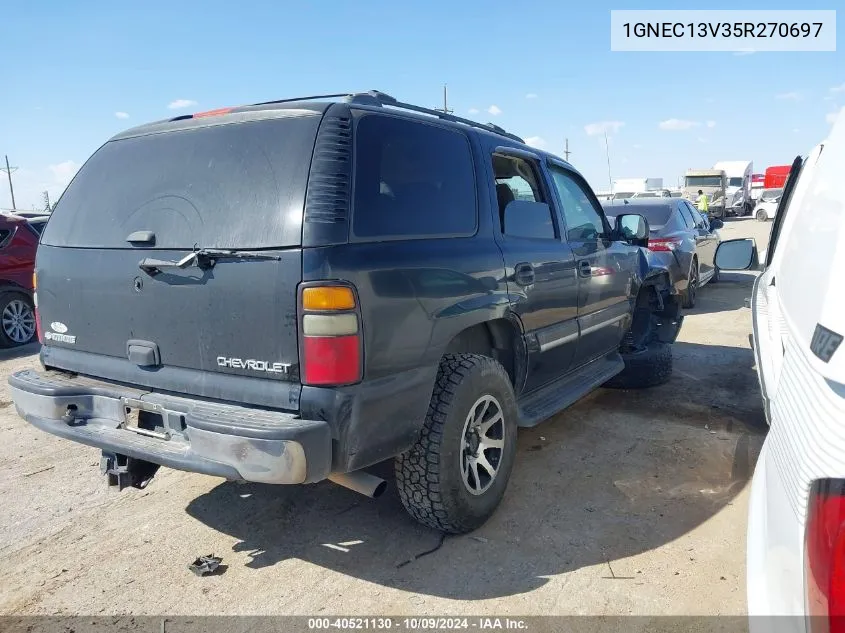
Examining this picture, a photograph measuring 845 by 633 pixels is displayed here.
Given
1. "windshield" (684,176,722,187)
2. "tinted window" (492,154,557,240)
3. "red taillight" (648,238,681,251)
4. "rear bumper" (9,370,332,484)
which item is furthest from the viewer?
"windshield" (684,176,722,187)

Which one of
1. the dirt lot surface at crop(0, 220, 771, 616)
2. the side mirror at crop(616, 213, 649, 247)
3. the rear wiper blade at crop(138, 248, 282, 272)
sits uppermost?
the side mirror at crop(616, 213, 649, 247)

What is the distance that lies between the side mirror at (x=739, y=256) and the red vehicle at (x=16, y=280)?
27.1 feet

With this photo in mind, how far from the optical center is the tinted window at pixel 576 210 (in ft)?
14.0

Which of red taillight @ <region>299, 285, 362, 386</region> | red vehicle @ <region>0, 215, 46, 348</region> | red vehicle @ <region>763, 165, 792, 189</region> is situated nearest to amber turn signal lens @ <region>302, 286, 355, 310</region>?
red taillight @ <region>299, 285, 362, 386</region>

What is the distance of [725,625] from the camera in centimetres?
245

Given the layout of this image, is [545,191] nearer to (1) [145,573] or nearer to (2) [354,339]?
(2) [354,339]

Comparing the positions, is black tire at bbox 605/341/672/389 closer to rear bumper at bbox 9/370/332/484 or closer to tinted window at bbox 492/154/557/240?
tinted window at bbox 492/154/557/240

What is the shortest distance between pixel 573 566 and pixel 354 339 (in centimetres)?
152

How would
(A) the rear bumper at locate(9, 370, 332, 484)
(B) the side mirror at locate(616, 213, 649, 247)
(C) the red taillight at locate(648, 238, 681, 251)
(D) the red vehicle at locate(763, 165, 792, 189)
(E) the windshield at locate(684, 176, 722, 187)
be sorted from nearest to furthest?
(A) the rear bumper at locate(9, 370, 332, 484)
(B) the side mirror at locate(616, 213, 649, 247)
(C) the red taillight at locate(648, 238, 681, 251)
(E) the windshield at locate(684, 176, 722, 187)
(D) the red vehicle at locate(763, 165, 792, 189)

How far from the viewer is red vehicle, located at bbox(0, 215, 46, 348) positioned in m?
8.01

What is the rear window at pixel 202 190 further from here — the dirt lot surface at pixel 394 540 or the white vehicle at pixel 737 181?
the white vehicle at pixel 737 181

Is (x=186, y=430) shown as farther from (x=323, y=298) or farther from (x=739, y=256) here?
(x=739, y=256)

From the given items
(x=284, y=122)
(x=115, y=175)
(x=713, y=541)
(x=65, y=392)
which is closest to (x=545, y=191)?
(x=284, y=122)

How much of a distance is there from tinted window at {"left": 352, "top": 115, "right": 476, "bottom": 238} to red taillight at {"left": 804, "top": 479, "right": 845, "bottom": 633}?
182 cm
